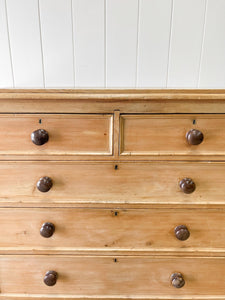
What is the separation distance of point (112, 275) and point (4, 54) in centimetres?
119

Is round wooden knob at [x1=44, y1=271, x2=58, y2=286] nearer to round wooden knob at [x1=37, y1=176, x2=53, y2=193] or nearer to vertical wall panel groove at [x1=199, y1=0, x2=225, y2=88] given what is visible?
round wooden knob at [x1=37, y1=176, x2=53, y2=193]

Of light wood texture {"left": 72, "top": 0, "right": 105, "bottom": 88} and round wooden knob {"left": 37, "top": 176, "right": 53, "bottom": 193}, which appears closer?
round wooden knob {"left": 37, "top": 176, "right": 53, "bottom": 193}

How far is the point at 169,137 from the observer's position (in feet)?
2.18

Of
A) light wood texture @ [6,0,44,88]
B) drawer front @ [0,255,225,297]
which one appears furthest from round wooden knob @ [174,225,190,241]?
light wood texture @ [6,0,44,88]

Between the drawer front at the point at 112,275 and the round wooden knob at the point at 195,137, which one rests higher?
the round wooden knob at the point at 195,137

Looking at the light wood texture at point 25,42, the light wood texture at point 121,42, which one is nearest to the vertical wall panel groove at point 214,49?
the light wood texture at point 121,42

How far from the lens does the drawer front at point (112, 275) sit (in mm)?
764

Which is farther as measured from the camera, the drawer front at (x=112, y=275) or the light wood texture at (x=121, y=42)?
the light wood texture at (x=121, y=42)

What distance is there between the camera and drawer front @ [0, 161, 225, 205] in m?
0.69

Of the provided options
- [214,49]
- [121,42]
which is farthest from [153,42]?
[214,49]

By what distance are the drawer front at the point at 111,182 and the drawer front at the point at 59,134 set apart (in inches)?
1.8

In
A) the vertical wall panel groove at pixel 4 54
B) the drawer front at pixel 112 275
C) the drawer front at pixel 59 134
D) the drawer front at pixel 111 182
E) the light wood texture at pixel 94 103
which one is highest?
the vertical wall panel groove at pixel 4 54

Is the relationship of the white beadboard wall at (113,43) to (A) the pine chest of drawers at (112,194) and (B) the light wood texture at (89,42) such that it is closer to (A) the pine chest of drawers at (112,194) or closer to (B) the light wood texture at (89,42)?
(B) the light wood texture at (89,42)

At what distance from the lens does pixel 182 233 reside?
2.29 feet
